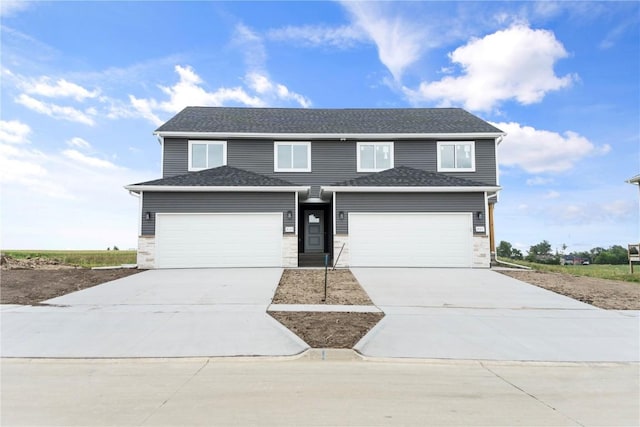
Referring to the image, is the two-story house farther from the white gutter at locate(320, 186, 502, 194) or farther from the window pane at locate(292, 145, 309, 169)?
the window pane at locate(292, 145, 309, 169)

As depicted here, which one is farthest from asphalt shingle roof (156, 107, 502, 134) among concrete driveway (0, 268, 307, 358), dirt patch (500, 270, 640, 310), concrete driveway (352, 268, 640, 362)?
concrete driveway (0, 268, 307, 358)

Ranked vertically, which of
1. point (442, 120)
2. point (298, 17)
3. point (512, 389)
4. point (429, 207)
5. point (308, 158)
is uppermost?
point (298, 17)

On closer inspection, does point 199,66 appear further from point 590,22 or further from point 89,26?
point 590,22

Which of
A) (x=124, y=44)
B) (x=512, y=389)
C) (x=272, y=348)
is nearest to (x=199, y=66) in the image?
(x=124, y=44)

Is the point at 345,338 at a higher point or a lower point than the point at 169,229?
lower

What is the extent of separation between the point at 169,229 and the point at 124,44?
684cm

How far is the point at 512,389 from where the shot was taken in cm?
433

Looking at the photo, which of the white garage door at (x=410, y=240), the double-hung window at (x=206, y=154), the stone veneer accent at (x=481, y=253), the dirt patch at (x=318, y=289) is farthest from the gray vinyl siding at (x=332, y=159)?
the dirt patch at (x=318, y=289)

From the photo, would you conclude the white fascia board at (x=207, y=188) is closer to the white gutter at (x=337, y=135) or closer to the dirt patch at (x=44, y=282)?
the dirt patch at (x=44, y=282)

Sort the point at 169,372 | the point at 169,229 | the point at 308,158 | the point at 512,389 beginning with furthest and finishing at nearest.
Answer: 1. the point at 308,158
2. the point at 169,229
3. the point at 169,372
4. the point at 512,389

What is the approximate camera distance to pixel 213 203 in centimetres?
1465

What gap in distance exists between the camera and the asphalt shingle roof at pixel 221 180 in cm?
1468

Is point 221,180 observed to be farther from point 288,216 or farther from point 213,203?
point 288,216

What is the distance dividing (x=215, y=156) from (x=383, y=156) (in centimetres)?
790
